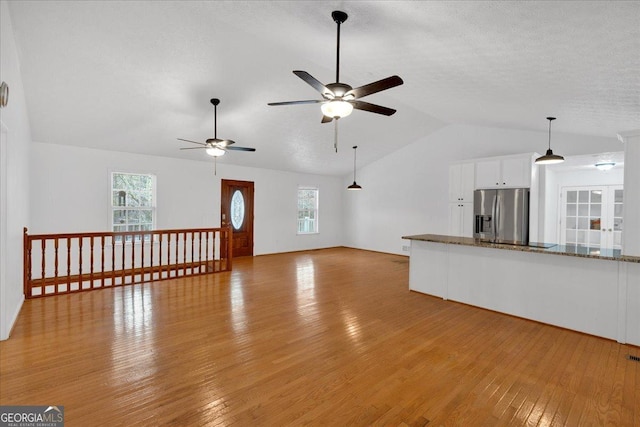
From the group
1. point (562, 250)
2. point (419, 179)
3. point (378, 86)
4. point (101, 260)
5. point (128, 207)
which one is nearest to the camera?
point (378, 86)

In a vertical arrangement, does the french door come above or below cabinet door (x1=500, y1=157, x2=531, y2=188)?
below

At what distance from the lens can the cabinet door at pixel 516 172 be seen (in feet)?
18.5

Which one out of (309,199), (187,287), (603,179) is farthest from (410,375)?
(309,199)

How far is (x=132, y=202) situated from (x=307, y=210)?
476 centimetres

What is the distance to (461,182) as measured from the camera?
667cm

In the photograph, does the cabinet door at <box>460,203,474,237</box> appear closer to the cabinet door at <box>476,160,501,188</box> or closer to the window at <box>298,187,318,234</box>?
the cabinet door at <box>476,160,501,188</box>

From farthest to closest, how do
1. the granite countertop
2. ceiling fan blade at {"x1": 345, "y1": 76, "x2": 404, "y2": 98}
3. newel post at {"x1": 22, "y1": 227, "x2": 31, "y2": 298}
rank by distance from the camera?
Answer: newel post at {"x1": 22, "y1": 227, "x2": 31, "y2": 298}, the granite countertop, ceiling fan blade at {"x1": 345, "y1": 76, "x2": 404, "y2": 98}

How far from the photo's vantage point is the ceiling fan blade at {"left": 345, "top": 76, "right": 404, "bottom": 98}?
7.86 feet

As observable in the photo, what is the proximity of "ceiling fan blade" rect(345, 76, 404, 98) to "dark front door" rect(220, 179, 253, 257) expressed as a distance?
5869 mm

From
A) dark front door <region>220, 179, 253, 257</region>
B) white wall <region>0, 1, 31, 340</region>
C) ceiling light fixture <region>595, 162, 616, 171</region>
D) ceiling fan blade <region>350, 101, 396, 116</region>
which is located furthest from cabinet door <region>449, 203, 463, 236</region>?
white wall <region>0, 1, 31, 340</region>

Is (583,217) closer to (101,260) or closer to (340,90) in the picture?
(340,90)

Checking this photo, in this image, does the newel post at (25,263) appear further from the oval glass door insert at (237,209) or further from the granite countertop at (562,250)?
the granite countertop at (562,250)

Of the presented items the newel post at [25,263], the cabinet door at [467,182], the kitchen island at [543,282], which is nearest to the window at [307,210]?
the cabinet door at [467,182]

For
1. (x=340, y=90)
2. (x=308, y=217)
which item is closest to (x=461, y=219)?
(x=308, y=217)
